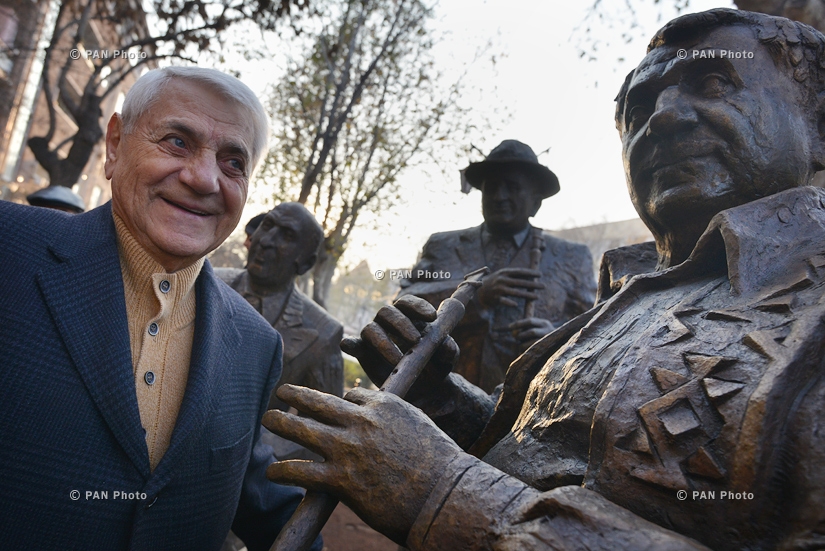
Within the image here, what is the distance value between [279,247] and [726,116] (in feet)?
11.8

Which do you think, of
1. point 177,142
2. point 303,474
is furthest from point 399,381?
point 177,142

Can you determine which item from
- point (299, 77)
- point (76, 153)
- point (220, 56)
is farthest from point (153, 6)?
point (299, 77)

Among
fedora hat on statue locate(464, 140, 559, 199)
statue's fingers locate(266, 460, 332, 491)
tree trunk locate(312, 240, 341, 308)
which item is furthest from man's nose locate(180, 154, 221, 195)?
tree trunk locate(312, 240, 341, 308)

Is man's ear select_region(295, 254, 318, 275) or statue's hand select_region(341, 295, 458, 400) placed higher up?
man's ear select_region(295, 254, 318, 275)

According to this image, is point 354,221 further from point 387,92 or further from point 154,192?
point 154,192

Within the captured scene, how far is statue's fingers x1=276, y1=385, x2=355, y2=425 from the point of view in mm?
1322

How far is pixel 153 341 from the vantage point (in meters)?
1.67

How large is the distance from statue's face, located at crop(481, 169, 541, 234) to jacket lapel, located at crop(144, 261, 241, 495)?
2.58m

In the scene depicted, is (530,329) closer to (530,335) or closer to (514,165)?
(530,335)

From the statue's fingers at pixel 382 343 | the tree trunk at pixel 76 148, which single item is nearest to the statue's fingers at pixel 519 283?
the statue's fingers at pixel 382 343

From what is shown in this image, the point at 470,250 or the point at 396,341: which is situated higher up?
the point at 470,250

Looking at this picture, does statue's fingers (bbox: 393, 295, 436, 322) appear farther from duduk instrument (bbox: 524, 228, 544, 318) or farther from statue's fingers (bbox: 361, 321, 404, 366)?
duduk instrument (bbox: 524, 228, 544, 318)

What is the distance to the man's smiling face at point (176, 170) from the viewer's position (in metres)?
1.64

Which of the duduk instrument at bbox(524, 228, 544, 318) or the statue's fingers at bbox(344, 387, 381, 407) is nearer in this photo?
the statue's fingers at bbox(344, 387, 381, 407)
